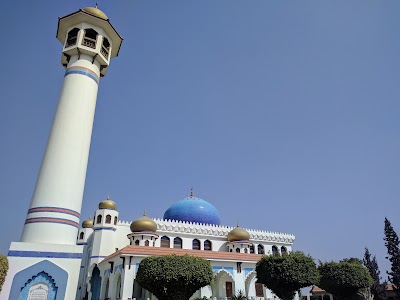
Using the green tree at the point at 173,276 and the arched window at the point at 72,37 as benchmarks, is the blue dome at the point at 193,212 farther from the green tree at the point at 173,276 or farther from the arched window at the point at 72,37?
the arched window at the point at 72,37

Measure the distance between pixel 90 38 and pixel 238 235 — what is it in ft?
76.6

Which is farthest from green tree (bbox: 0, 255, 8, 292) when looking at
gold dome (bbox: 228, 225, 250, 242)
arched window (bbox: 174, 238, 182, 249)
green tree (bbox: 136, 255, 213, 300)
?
gold dome (bbox: 228, 225, 250, 242)

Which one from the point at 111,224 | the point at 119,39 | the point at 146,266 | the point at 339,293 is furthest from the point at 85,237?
the point at 339,293

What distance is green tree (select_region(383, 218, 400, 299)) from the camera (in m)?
35.7

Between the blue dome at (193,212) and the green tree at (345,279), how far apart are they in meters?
13.9

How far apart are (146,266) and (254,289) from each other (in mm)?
11456

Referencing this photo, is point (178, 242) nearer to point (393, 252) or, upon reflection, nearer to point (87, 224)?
point (87, 224)

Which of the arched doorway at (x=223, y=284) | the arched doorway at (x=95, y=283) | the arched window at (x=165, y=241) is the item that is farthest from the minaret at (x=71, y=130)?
the arched window at (x=165, y=241)

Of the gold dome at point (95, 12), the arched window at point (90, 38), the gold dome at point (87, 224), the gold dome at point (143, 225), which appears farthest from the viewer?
the gold dome at point (87, 224)

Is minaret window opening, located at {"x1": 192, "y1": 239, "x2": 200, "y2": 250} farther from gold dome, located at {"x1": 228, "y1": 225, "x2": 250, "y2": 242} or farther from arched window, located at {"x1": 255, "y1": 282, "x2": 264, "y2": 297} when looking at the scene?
arched window, located at {"x1": 255, "y1": 282, "x2": 264, "y2": 297}

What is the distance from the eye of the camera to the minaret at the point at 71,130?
50.1 ft

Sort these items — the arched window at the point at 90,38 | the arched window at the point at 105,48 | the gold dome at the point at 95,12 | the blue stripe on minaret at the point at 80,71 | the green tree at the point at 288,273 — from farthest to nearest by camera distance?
the arched window at the point at 105,48 → the gold dome at the point at 95,12 → the arched window at the point at 90,38 → the blue stripe on minaret at the point at 80,71 → the green tree at the point at 288,273

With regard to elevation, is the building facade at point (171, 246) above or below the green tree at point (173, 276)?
above

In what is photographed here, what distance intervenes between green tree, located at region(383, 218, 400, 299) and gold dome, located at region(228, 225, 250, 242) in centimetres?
1823
